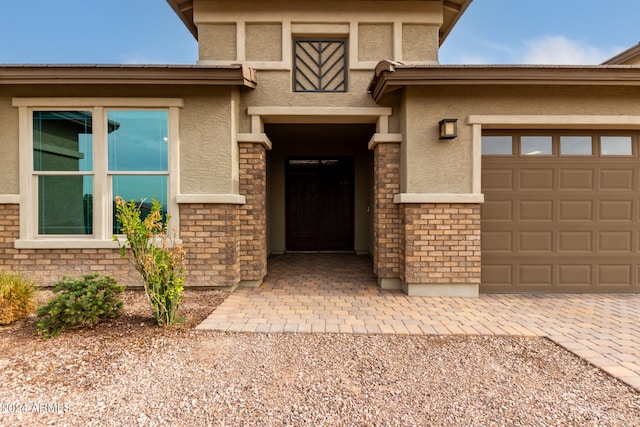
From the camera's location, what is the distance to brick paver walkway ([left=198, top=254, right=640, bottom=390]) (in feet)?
9.76

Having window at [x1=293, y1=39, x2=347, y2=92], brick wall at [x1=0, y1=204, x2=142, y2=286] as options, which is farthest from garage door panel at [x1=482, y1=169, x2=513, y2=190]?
brick wall at [x1=0, y1=204, x2=142, y2=286]

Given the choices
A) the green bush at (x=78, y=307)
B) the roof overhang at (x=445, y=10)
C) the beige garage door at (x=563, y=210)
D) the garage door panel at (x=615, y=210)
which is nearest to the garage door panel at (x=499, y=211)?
the beige garage door at (x=563, y=210)

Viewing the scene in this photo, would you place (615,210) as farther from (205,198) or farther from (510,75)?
(205,198)

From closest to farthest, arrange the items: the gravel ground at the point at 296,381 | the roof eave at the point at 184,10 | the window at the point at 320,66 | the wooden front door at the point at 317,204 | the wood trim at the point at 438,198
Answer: the gravel ground at the point at 296,381, the wood trim at the point at 438,198, the window at the point at 320,66, the roof eave at the point at 184,10, the wooden front door at the point at 317,204

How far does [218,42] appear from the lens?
4914 mm

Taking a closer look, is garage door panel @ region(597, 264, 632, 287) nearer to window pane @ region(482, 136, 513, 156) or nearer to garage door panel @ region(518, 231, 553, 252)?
garage door panel @ region(518, 231, 553, 252)

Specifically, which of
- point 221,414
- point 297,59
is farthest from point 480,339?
point 297,59

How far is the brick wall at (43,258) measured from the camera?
4441 millimetres

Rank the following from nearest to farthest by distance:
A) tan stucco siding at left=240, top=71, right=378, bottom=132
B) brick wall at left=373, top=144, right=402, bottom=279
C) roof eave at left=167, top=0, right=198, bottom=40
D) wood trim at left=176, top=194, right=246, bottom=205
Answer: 1. wood trim at left=176, top=194, right=246, bottom=205
2. brick wall at left=373, top=144, right=402, bottom=279
3. tan stucco siding at left=240, top=71, right=378, bottom=132
4. roof eave at left=167, top=0, right=198, bottom=40

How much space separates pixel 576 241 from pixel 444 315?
259 centimetres

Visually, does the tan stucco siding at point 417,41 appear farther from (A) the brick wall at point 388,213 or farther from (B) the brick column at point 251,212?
(B) the brick column at point 251,212

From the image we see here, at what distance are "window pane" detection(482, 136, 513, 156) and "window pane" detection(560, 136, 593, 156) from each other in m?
0.76

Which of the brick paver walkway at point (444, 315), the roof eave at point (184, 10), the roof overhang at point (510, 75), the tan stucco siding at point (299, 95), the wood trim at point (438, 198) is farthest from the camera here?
the roof eave at point (184, 10)

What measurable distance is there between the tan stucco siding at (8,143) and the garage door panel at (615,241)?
8.55m
